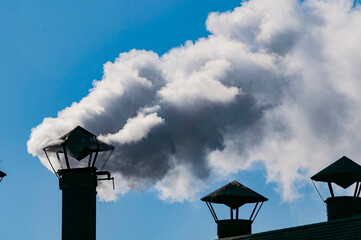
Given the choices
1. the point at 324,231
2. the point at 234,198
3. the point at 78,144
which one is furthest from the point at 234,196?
the point at 324,231

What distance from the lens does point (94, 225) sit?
982 inches

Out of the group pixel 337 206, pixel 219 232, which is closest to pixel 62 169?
pixel 219 232

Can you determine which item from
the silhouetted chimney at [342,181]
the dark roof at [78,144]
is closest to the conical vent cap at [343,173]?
the silhouetted chimney at [342,181]

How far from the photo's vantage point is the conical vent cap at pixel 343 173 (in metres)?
27.7

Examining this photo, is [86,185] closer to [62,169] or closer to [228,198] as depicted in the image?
[62,169]

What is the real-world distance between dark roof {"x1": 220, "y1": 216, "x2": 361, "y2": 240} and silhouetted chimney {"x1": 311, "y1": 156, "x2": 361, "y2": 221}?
491 cm

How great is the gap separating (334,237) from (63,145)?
1021 cm

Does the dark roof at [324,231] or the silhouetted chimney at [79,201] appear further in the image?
the silhouetted chimney at [79,201]

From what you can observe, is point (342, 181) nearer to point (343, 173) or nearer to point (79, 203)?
point (343, 173)

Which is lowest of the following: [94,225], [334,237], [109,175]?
[334,237]

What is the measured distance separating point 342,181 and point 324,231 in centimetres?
705

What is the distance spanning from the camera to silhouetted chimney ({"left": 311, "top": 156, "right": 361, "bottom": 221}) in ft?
87.8

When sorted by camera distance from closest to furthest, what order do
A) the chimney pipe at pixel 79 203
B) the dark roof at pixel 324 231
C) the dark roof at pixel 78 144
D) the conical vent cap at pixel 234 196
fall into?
1. the dark roof at pixel 324 231
2. the chimney pipe at pixel 79 203
3. the dark roof at pixel 78 144
4. the conical vent cap at pixel 234 196

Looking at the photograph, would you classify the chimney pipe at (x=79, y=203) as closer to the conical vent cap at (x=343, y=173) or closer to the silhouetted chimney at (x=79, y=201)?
the silhouetted chimney at (x=79, y=201)
